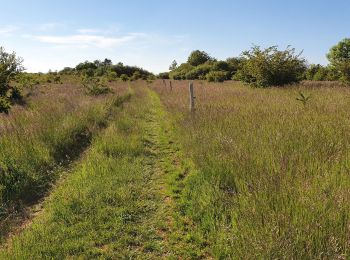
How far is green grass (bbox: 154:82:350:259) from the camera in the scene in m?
3.10

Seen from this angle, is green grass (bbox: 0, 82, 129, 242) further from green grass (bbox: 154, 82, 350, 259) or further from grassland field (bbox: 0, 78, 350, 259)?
green grass (bbox: 154, 82, 350, 259)

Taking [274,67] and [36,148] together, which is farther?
[274,67]

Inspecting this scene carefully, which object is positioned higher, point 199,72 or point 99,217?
point 199,72

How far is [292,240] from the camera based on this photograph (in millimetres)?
3064

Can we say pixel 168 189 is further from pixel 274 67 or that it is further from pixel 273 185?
pixel 274 67

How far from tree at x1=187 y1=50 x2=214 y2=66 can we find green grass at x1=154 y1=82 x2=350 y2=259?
61.8 m

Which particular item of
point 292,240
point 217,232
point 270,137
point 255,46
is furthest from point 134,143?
point 255,46

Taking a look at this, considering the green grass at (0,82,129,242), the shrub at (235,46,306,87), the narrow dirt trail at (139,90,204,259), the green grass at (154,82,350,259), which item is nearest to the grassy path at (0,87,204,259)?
the narrow dirt trail at (139,90,204,259)

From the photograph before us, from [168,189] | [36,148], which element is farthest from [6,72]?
[168,189]

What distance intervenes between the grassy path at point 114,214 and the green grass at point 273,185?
37 cm

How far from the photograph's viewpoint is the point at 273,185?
4047 mm

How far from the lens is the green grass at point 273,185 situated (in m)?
3.10

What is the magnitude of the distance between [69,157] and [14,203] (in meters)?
2.41

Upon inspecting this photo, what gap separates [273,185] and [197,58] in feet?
219
